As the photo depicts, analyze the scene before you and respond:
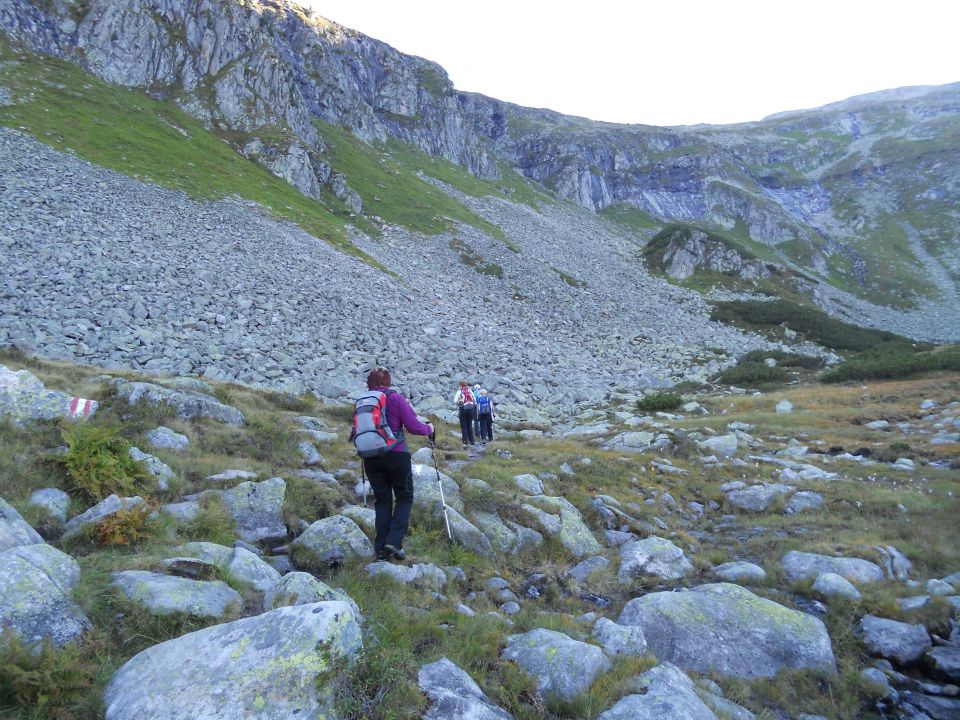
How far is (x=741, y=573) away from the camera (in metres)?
8.71

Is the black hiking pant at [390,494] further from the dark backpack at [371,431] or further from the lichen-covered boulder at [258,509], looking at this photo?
the lichen-covered boulder at [258,509]

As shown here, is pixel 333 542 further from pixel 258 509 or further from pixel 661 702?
pixel 661 702

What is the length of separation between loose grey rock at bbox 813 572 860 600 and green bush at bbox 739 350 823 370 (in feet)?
111

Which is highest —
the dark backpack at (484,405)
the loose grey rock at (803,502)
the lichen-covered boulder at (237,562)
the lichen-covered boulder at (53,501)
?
the lichen-covered boulder at (53,501)

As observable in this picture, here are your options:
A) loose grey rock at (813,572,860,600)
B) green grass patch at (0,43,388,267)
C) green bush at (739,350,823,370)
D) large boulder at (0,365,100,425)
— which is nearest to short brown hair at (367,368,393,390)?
large boulder at (0,365,100,425)

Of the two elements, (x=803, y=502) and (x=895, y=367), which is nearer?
(x=803, y=502)

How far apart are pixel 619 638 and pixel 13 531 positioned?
652cm

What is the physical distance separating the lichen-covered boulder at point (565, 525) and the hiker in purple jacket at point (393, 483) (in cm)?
340

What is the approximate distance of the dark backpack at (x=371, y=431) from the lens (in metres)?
7.16

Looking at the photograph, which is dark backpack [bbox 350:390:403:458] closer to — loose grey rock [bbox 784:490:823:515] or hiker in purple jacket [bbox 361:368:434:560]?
hiker in purple jacket [bbox 361:368:434:560]

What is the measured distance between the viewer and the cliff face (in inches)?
2320

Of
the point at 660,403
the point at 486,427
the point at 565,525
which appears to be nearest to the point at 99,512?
the point at 565,525

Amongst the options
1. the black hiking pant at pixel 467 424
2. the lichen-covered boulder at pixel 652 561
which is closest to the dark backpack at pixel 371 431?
the lichen-covered boulder at pixel 652 561

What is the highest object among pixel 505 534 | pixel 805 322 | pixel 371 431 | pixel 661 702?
→ pixel 805 322
